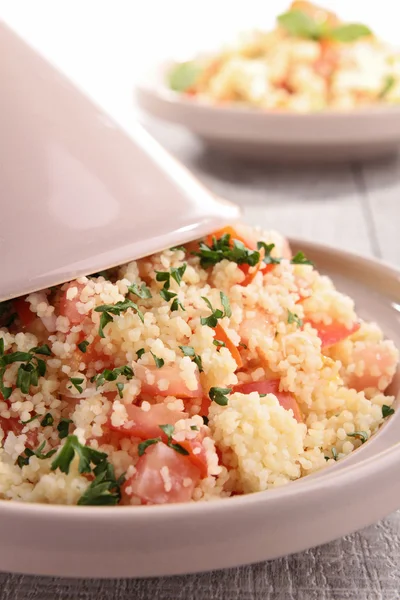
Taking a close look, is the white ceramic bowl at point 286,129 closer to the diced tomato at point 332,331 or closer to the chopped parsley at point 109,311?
the diced tomato at point 332,331

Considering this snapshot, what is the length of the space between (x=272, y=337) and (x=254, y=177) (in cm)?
214

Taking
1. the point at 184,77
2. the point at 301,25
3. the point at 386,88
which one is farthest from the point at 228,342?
the point at 301,25

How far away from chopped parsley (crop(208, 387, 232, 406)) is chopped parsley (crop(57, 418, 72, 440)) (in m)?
0.24

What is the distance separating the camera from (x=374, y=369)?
1700mm

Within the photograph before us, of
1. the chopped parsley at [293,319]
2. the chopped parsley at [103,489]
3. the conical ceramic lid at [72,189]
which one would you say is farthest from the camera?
the chopped parsley at [293,319]

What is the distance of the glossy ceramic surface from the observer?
116 centimetres

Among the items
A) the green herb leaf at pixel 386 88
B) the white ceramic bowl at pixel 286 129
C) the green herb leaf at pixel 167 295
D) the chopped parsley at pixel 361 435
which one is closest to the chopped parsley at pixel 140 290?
the green herb leaf at pixel 167 295

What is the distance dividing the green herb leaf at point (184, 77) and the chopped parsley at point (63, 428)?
300 centimetres

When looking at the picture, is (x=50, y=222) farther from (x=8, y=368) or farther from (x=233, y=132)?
(x=233, y=132)

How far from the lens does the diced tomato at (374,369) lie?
1703 millimetres

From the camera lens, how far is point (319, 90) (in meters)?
3.85

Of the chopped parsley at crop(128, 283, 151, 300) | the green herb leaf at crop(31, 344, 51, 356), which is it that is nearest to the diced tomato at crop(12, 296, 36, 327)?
the green herb leaf at crop(31, 344, 51, 356)

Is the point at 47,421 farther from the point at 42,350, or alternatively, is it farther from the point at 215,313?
the point at 215,313

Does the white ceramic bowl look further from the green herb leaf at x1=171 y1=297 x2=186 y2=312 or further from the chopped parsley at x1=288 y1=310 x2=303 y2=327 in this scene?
the green herb leaf at x1=171 y1=297 x2=186 y2=312
